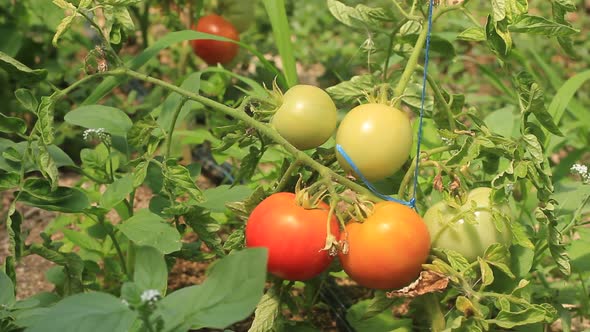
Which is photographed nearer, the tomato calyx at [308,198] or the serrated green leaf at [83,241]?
the tomato calyx at [308,198]

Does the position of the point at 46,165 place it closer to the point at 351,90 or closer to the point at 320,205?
the point at 320,205

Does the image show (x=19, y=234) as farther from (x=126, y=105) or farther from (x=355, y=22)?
(x=126, y=105)

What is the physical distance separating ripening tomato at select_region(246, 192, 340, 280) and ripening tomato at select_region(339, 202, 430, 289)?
40 millimetres

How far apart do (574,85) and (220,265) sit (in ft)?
4.00

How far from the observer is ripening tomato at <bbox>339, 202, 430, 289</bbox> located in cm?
117

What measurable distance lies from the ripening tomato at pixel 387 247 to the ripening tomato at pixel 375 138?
0.24ft

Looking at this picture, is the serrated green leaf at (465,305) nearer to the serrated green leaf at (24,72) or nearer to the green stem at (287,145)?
the green stem at (287,145)

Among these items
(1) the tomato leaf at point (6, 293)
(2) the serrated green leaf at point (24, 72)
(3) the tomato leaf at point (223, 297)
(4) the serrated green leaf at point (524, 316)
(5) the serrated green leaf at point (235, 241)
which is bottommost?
(4) the serrated green leaf at point (524, 316)

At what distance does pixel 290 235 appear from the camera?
1164 mm

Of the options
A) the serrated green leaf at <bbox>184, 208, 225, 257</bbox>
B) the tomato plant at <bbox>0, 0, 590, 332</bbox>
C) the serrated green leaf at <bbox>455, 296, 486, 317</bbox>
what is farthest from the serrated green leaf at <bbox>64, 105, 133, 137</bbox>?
the serrated green leaf at <bbox>455, 296, 486, 317</bbox>

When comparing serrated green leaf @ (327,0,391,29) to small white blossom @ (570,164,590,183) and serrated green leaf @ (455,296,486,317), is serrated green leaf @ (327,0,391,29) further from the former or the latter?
serrated green leaf @ (455,296,486,317)

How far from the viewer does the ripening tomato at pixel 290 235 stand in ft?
3.83

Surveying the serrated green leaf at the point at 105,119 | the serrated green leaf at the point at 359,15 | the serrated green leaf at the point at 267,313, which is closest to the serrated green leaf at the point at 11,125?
the serrated green leaf at the point at 105,119

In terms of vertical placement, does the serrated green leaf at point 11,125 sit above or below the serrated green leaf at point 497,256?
above
